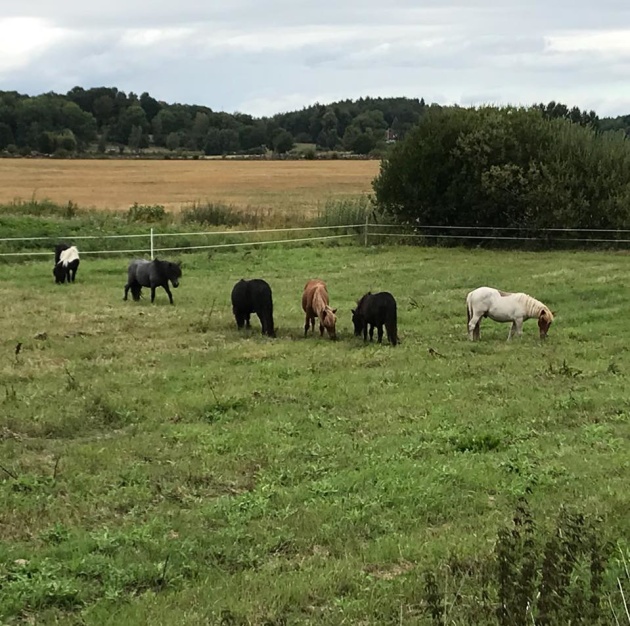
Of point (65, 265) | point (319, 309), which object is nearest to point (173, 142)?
point (65, 265)

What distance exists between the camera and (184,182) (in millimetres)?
55562

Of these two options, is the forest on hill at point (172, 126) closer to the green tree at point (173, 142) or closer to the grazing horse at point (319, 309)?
the green tree at point (173, 142)

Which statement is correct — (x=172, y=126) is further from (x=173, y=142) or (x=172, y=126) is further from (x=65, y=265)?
(x=65, y=265)

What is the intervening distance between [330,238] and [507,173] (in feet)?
18.8

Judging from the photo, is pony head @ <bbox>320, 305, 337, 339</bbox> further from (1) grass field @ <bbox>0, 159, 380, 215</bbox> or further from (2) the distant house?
(1) grass field @ <bbox>0, 159, 380, 215</bbox>

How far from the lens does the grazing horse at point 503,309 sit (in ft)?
39.5

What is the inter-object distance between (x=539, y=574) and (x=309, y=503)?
1857mm

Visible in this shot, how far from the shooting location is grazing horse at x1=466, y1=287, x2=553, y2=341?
1205cm

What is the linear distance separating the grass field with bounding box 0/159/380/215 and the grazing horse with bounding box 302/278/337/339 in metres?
19.5

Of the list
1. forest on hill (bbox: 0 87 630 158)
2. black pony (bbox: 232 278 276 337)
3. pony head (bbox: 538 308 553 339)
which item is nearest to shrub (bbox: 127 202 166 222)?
black pony (bbox: 232 278 276 337)

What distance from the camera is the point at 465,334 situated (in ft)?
41.6

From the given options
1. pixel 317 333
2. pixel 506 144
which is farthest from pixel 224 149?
pixel 317 333

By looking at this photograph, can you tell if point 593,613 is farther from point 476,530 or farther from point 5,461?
point 5,461

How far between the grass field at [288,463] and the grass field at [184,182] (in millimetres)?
20964
